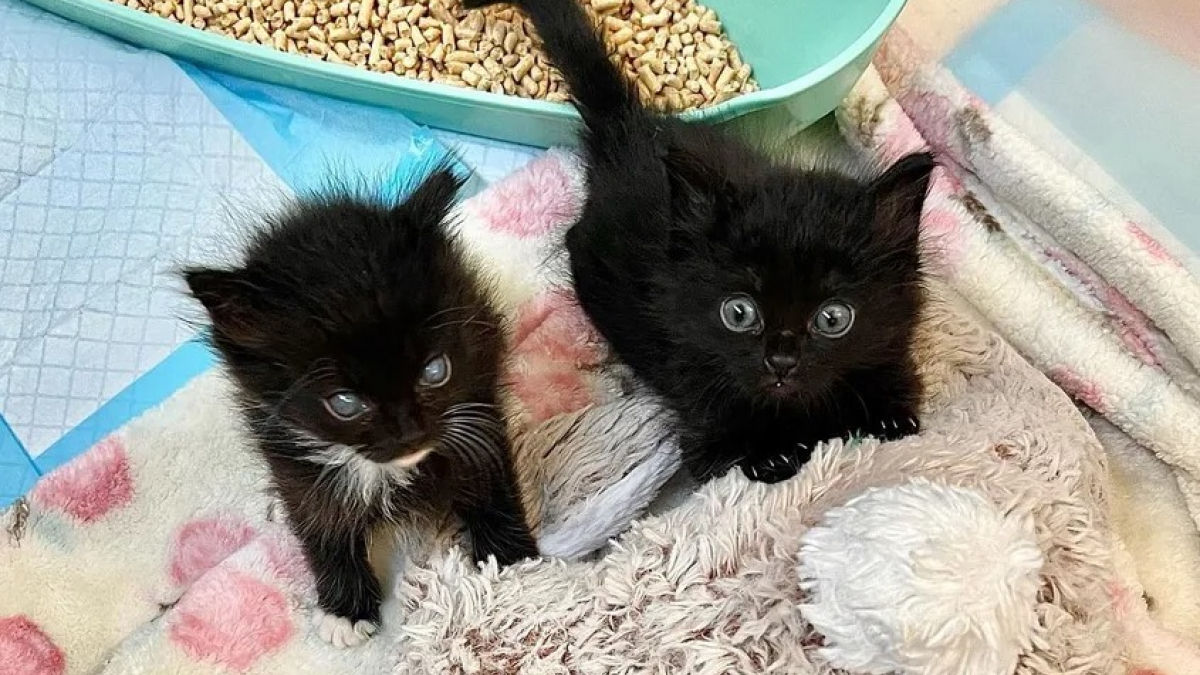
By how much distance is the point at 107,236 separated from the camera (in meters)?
1.81

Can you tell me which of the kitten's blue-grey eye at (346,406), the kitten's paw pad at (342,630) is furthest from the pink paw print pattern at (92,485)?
the kitten's blue-grey eye at (346,406)

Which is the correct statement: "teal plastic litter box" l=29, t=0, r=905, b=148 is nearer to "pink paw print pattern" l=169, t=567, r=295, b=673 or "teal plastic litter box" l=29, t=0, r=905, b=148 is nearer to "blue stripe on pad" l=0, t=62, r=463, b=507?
"blue stripe on pad" l=0, t=62, r=463, b=507

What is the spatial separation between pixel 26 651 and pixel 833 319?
45.8 inches

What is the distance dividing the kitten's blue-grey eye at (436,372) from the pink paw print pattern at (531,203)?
2.08ft

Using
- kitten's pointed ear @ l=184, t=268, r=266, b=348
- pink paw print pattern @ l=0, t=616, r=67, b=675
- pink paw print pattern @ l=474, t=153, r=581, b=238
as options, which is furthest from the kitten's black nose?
pink paw print pattern @ l=0, t=616, r=67, b=675

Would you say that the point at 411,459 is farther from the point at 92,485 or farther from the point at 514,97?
the point at 514,97

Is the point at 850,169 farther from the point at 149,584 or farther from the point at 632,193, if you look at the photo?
the point at 149,584

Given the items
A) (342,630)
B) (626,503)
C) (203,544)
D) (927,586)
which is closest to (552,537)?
(626,503)

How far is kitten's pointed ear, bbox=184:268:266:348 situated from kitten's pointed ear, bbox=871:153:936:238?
644 millimetres

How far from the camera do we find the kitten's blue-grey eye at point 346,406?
3.80ft

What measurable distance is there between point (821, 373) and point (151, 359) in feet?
3.51

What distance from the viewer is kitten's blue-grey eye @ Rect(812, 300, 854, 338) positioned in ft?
3.92

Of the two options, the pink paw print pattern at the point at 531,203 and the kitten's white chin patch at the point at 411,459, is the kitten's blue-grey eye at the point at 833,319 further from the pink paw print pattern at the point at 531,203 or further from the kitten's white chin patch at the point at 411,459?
the pink paw print pattern at the point at 531,203

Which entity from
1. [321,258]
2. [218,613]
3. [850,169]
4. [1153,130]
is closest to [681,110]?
[850,169]
